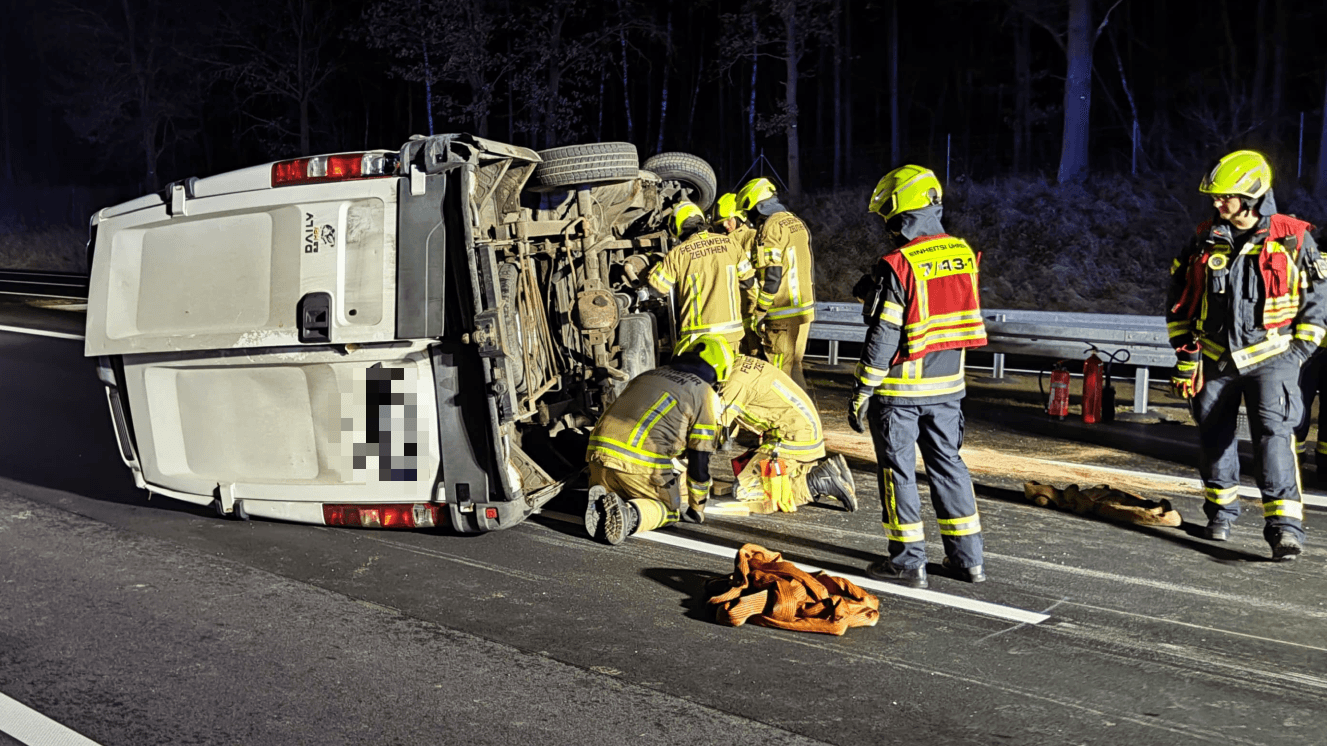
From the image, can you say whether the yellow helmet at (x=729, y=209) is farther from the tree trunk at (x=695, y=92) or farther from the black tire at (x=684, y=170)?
the tree trunk at (x=695, y=92)

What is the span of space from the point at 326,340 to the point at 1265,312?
4.31 metres

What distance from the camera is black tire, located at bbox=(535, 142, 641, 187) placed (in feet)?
21.1

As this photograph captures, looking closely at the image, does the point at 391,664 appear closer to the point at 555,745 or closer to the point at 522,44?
the point at 555,745

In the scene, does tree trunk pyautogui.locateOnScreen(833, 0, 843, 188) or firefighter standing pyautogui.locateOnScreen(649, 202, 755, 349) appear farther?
tree trunk pyautogui.locateOnScreen(833, 0, 843, 188)

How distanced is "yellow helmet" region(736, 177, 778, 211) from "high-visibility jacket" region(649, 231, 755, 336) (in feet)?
2.97

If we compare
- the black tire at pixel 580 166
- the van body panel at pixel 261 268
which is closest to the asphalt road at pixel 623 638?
the van body panel at pixel 261 268

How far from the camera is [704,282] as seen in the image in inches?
289

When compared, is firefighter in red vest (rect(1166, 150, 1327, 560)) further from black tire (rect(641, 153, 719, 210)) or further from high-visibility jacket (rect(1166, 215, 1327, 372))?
black tire (rect(641, 153, 719, 210))

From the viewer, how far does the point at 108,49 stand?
125 feet

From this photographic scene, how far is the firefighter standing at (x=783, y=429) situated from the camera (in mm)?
6277

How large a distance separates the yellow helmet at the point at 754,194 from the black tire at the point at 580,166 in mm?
1813

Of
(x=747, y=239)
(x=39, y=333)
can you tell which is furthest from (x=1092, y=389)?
(x=39, y=333)

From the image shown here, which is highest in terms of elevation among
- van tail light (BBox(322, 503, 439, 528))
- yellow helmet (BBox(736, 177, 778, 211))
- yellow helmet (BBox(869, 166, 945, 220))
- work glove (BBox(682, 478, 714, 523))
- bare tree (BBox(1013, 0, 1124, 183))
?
bare tree (BBox(1013, 0, 1124, 183))

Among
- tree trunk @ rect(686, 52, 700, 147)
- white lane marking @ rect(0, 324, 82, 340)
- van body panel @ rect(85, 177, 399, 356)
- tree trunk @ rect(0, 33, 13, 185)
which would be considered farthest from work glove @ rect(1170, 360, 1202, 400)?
tree trunk @ rect(0, 33, 13, 185)
